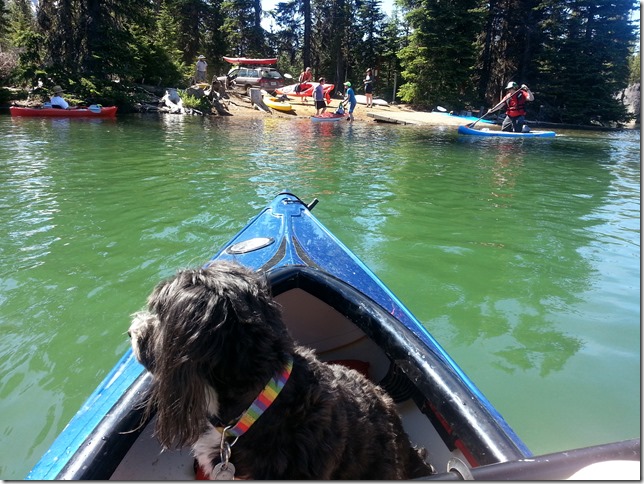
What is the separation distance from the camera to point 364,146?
16.2 m

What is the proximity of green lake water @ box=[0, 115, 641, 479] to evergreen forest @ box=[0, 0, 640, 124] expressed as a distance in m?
11.7

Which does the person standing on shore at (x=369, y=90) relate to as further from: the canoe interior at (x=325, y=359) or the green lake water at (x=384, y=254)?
the canoe interior at (x=325, y=359)

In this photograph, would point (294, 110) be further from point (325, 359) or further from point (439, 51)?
point (325, 359)

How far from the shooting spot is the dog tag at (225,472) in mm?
1721

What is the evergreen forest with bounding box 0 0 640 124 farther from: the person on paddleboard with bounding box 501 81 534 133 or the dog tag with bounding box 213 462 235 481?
the dog tag with bounding box 213 462 235 481

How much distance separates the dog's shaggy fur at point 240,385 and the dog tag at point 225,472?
3 centimetres

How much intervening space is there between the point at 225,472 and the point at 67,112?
71.4 ft

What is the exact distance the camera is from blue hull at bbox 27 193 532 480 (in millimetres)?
1790

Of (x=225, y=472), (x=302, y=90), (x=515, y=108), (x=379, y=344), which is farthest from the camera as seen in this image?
(x=302, y=90)

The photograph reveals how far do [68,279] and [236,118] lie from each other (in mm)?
19762

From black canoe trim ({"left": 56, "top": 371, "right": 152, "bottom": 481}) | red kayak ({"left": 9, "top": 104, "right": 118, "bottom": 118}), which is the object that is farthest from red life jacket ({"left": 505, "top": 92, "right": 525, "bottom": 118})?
black canoe trim ({"left": 56, "top": 371, "right": 152, "bottom": 481})

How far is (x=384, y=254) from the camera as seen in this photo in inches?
248

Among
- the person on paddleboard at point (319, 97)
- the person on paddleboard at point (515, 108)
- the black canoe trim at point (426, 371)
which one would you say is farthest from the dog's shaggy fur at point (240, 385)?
the person on paddleboard at point (319, 97)

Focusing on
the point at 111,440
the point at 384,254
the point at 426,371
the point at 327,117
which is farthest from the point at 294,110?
the point at 111,440
